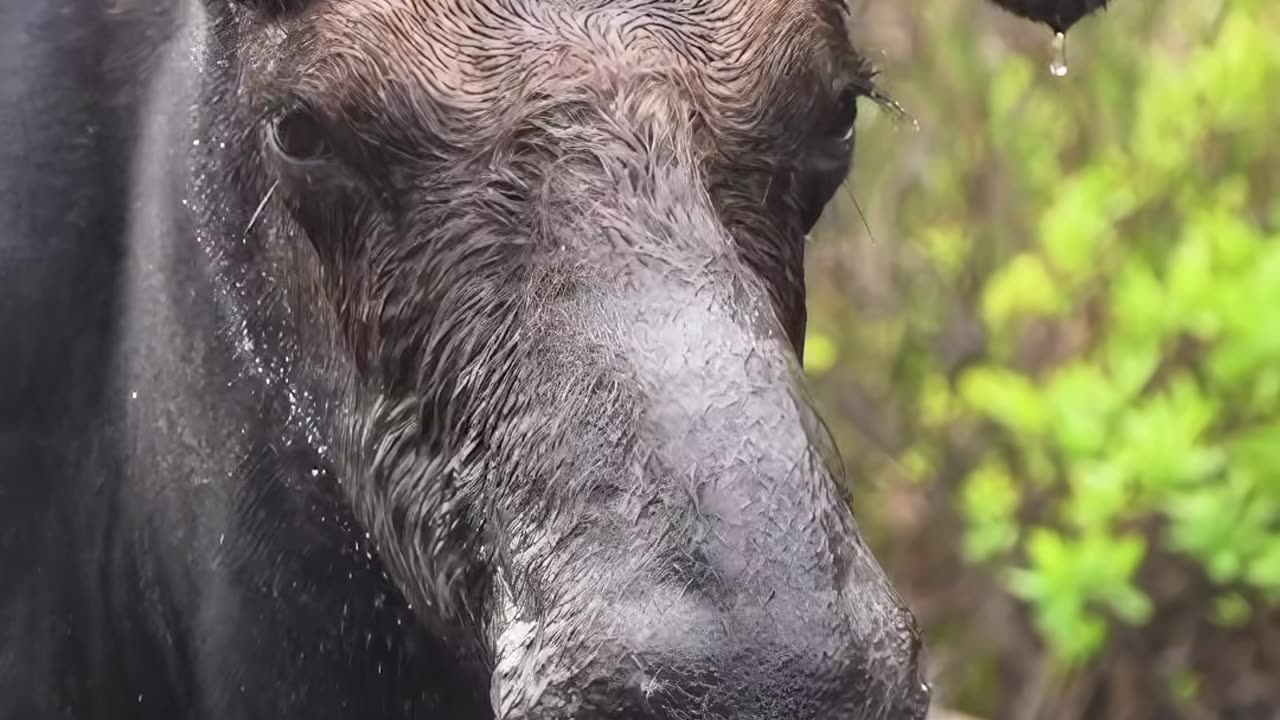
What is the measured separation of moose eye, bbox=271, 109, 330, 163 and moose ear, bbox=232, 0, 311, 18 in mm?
155

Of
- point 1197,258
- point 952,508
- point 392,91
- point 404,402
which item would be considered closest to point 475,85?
point 392,91

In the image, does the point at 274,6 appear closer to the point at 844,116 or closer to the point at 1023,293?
the point at 844,116

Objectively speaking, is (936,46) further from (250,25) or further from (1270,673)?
Result: (250,25)

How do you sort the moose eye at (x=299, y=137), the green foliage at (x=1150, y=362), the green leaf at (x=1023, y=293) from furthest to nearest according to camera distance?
the green leaf at (x=1023, y=293) → the green foliage at (x=1150, y=362) → the moose eye at (x=299, y=137)

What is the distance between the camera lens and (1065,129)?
5.30 m

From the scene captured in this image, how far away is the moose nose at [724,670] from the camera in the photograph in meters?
1.79

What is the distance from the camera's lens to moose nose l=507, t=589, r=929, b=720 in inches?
70.3

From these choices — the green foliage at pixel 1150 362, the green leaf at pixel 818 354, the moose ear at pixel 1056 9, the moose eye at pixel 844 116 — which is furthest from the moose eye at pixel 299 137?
the green leaf at pixel 818 354

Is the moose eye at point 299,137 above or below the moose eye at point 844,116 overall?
below

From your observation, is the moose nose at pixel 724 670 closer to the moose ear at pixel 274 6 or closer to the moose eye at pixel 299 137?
the moose eye at pixel 299 137

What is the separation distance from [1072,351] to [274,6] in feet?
9.78

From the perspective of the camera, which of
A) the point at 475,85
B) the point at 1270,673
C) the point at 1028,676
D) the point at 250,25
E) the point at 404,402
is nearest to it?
the point at 475,85

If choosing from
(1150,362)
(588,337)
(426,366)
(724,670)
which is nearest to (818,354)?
(1150,362)

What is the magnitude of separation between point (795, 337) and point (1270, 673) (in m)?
2.81
